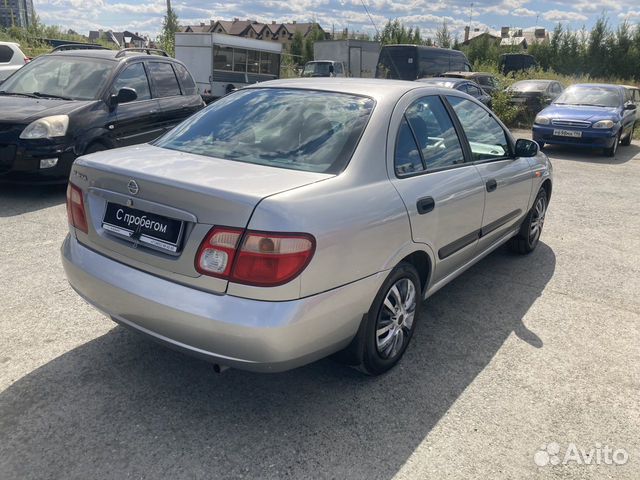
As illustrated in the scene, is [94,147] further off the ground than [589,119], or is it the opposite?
[589,119]

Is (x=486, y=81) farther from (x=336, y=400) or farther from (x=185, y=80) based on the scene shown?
(x=336, y=400)

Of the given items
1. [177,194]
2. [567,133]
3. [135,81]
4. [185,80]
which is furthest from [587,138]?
[177,194]

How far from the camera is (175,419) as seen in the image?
8.41 ft

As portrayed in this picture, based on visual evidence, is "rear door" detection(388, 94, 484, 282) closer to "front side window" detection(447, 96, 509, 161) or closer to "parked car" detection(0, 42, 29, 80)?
"front side window" detection(447, 96, 509, 161)

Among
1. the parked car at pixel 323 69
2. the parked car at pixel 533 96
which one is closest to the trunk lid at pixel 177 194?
the parked car at pixel 533 96

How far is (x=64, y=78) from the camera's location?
6926 millimetres

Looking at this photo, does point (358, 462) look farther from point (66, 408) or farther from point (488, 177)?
point (488, 177)

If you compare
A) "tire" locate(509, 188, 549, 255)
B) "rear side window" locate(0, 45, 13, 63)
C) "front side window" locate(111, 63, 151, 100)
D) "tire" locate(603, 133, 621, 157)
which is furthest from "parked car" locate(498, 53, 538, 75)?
"tire" locate(509, 188, 549, 255)

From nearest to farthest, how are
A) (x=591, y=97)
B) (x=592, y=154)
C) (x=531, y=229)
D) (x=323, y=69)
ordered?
1. (x=531, y=229)
2. (x=592, y=154)
3. (x=591, y=97)
4. (x=323, y=69)

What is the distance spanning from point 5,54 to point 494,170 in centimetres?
1182

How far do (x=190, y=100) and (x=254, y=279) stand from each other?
21.4ft

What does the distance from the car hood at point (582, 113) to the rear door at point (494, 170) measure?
8208 mm

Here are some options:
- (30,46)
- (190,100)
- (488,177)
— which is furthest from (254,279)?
(30,46)

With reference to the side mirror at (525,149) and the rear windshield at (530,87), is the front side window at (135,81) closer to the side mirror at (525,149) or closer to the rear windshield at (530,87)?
the side mirror at (525,149)
